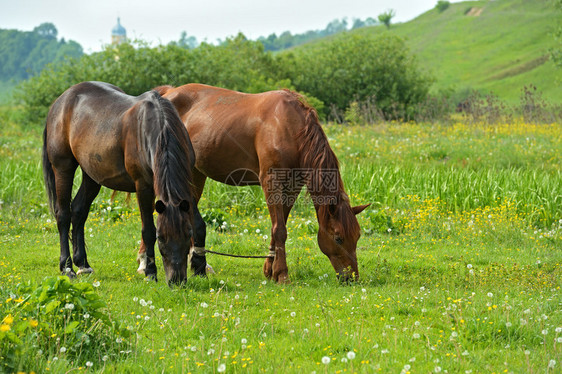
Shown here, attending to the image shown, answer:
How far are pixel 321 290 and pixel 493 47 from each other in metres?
72.5

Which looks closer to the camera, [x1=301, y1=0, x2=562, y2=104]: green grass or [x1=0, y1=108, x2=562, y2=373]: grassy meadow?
[x1=0, y1=108, x2=562, y2=373]: grassy meadow

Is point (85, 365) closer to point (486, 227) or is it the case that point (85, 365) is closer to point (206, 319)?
point (206, 319)

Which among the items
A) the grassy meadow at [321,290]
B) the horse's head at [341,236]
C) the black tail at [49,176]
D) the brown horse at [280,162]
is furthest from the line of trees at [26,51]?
the horse's head at [341,236]

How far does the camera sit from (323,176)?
613 cm

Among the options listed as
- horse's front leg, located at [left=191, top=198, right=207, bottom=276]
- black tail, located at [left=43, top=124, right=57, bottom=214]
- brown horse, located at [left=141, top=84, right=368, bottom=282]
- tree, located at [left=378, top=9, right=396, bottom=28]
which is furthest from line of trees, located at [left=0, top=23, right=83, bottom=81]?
horse's front leg, located at [left=191, top=198, right=207, bottom=276]

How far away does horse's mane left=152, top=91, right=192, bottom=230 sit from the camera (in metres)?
5.23

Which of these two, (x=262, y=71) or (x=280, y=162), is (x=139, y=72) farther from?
(x=280, y=162)

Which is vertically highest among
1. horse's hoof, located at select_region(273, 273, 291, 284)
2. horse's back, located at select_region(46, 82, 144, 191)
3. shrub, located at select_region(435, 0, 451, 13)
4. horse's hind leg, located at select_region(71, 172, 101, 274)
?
shrub, located at select_region(435, 0, 451, 13)

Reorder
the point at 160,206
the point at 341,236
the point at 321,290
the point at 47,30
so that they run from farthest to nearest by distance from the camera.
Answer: the point at 47,30 < the point at 341,236 < the point at 321,290 < the point at 160,206

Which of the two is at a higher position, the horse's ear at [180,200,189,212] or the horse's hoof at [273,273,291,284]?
the horse's ear at [180,200,189,212]

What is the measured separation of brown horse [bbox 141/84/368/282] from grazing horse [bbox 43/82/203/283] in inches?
34.7

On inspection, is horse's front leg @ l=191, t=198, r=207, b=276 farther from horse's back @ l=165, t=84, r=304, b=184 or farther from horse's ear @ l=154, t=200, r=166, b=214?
horse's ear @ l=154, t=200, r=166, b=214

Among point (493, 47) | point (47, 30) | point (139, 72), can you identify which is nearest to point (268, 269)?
point (139, 72)

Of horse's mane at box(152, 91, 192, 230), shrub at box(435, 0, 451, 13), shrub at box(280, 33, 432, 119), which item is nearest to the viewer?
horse's mane at box(152, 91, 192, 230)
